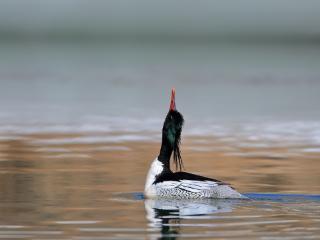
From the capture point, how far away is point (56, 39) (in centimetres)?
5825

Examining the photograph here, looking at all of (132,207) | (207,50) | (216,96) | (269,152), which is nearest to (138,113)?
(216,96)

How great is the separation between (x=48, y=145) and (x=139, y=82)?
13609 millimetres

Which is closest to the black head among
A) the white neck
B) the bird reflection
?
the white neck

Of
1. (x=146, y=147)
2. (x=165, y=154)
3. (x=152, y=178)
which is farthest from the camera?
(x=146, y=147)

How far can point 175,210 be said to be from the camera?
1384 centimetres

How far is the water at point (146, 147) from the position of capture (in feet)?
42.0

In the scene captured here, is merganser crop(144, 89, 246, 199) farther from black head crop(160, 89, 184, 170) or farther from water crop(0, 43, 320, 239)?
water crop(0, 43, 320, 239)

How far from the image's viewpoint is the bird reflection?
12.8m

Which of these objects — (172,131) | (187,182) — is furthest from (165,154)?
(187,182)

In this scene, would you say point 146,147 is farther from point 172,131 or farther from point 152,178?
point 152,178

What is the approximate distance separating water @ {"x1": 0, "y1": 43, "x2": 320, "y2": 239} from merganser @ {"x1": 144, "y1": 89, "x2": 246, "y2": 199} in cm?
11

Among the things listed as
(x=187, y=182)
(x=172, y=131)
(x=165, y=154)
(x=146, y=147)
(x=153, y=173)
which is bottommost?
(x=187, y=182)

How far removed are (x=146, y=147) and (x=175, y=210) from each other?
5.68 m

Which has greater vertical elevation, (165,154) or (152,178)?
(165,154)
